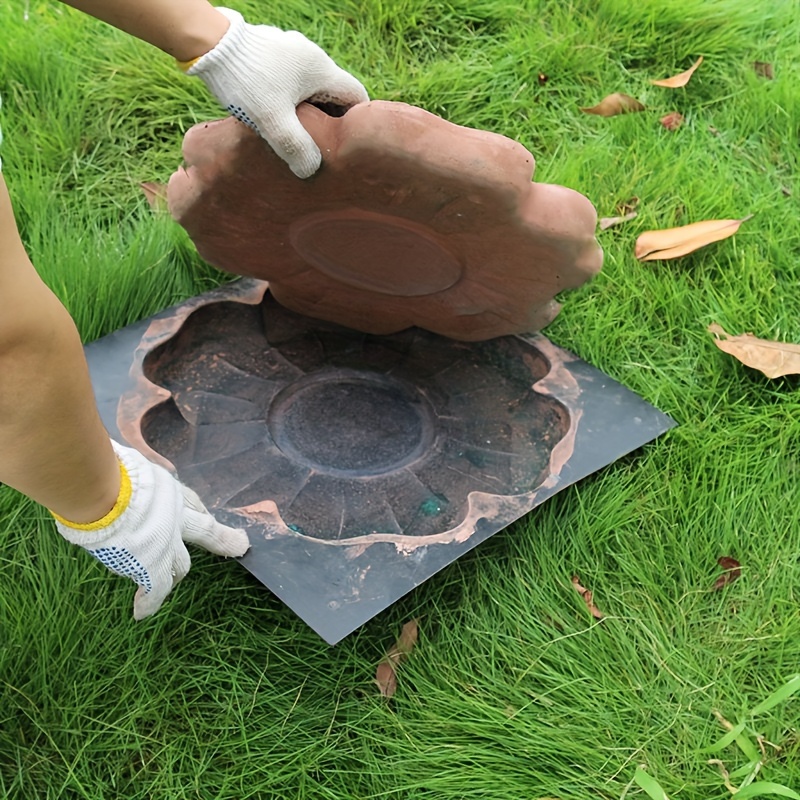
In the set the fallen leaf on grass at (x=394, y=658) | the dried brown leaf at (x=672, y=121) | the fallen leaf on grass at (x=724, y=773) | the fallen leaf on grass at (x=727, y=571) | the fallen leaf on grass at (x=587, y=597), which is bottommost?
the fallen leaf on grass at (x=394, y=658)

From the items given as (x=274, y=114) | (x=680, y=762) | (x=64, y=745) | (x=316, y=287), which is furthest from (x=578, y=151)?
(x=64, y=745)

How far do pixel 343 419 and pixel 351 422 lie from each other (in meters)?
0.02

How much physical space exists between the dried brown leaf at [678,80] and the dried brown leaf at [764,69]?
18 cm

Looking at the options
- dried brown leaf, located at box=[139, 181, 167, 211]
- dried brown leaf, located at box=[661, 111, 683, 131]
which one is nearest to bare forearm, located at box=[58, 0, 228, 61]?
dried brown leaf, located at box=[139, 181, 167, 211]

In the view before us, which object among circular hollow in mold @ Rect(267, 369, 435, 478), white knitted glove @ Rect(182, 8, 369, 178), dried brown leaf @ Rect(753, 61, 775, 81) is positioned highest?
white knitted glove @ Rect(182, 8, 369, 178)

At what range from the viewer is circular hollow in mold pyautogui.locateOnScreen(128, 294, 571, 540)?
1.67 meters

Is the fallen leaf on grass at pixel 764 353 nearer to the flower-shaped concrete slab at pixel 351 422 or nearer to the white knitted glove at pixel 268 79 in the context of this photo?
the flower-shaped concrete slab at pixel 351 422

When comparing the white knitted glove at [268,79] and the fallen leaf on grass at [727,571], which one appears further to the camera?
the fallen leaf on grass at [727,571]

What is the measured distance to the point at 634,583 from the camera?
1545mm

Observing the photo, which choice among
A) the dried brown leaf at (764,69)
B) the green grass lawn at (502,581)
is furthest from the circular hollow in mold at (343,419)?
the dried brown leaf at (764,69)

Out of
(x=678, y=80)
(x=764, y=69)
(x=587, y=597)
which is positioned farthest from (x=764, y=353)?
(x=764, y=69)

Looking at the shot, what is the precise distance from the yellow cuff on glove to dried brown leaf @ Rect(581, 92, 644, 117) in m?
1.73

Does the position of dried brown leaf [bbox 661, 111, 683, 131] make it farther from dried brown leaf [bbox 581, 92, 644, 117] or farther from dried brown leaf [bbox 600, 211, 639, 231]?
dried brown leaf [bbox 600, 211, 639, 231]

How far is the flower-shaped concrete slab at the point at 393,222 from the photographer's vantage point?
1284mm
